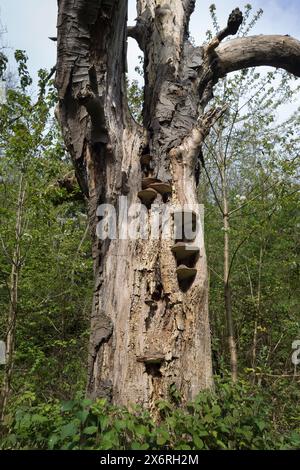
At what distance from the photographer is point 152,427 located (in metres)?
2.26

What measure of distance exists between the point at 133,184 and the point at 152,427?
1.80m

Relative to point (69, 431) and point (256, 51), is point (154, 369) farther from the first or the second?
point (256, 51)

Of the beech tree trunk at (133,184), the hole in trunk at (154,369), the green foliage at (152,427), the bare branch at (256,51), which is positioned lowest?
the green foliage at (152,427)

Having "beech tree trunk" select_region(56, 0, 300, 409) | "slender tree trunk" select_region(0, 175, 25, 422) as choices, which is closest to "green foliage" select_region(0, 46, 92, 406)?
"slender tree trunk" select_region(0, 175, 25, 422)

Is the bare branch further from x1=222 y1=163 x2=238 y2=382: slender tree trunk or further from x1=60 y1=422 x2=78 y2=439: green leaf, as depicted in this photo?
x1=60 y1=422 x2=78 y2=439: green leaf

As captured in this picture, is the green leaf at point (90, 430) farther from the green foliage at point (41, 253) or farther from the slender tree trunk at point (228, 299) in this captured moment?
the slender tree trunk at point (228, 299)

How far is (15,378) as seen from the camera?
6090mm

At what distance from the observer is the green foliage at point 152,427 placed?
2.00m

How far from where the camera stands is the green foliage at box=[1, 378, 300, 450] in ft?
6.57

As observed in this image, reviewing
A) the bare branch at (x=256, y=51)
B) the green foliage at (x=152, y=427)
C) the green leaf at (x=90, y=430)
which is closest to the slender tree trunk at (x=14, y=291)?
the green foliage at (x=152, y=427)

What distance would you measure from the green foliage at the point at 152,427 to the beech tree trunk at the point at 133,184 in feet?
0.76

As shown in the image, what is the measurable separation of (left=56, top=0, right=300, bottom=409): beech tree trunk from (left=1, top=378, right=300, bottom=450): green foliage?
232 mm

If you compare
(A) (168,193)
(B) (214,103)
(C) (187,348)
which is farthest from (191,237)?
(B) (214,103)
